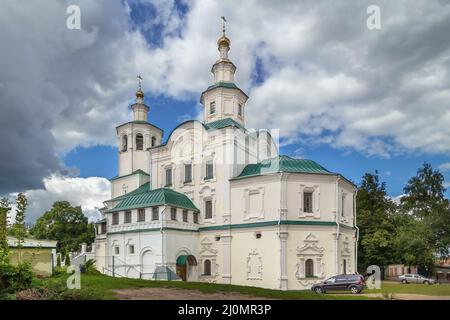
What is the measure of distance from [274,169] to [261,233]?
5.12 m

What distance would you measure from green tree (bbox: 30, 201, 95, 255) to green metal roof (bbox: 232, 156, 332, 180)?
36.0 meters

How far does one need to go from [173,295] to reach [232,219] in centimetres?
1688

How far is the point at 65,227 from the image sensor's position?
2413 inches

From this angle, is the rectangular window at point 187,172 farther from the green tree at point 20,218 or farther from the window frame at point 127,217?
the green tree at point 20,218

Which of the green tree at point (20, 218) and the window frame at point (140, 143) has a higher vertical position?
the window frame at point (140, 143)

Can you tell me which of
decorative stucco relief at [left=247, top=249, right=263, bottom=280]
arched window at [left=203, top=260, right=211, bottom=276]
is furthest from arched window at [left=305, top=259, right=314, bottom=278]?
arched window at [left=203, top=260, right=211, bottom=276]

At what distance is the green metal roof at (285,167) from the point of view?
32.2m

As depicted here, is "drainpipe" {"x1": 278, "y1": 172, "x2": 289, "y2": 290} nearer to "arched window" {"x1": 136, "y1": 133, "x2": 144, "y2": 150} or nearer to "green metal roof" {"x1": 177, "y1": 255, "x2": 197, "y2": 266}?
"green metal roof" {"x1": 177, "y1": 255, "x2": 197, "y2": 266}

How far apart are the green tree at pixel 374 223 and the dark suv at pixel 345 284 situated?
20894 mm

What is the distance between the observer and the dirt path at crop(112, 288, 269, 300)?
15948 millimetres

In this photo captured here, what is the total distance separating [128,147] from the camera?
45406 mm

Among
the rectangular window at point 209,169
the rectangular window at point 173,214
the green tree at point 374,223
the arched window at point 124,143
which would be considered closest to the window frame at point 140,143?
the arched window at point 124,143
